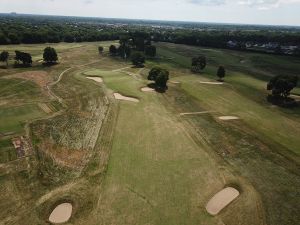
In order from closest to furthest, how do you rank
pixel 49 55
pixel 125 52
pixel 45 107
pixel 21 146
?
pixel 21 146 → pixel 45 107 → pixel 49 55 → pixel 125 52

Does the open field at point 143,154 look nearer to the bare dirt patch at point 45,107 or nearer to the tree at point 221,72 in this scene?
Answer: the bare dirt patch at point 45,107

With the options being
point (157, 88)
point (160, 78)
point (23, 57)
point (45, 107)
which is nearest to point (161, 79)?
point (160, 78)

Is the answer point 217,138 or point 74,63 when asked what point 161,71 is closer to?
point 217,138

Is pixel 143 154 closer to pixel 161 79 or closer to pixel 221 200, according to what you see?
pixel 221 200

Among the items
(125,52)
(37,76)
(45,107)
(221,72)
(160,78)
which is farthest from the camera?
(125,52)

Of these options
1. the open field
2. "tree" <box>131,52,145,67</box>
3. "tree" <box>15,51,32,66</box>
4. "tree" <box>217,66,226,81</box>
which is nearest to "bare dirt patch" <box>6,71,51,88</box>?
the open field

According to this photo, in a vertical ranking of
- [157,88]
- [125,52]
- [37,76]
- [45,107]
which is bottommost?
[125,52]

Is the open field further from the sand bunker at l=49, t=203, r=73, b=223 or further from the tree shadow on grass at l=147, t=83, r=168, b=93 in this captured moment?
the tree shadow on grass at l=147, t=83, r=168, b=93
